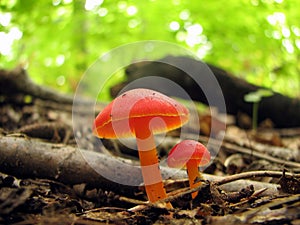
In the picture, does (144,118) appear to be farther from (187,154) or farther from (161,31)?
(161,31)

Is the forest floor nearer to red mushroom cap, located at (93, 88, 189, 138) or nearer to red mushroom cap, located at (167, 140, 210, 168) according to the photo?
red mushroom cap, located at (167, 140, 210, 168)

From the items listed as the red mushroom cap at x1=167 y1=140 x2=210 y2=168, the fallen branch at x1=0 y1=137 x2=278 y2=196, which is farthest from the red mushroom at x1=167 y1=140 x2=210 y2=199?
the fallen branch at x1=0 y1=137 x2=278 y2=196

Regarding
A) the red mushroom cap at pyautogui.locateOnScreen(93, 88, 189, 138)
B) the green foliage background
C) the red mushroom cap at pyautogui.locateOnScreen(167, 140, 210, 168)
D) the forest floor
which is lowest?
the forest floor

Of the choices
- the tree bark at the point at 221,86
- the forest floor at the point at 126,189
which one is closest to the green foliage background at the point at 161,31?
the tree bark at the point at 221,86

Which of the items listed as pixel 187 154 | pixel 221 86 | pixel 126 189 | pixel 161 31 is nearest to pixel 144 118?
pixel 187 154

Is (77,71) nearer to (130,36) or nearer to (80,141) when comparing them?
(130,36)

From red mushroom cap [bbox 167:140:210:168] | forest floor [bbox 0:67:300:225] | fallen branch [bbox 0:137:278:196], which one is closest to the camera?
forest floor [bbox 0:67:300:225]

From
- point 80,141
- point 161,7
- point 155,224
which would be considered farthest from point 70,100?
point 155,224

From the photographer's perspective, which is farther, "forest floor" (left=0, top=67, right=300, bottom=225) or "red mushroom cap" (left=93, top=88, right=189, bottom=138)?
"red mushroom cap" (left=93, top=88, right=189, bottom=138)
